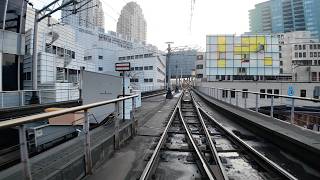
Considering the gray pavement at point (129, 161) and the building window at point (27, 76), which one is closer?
the gray pavement at point (129, 161)

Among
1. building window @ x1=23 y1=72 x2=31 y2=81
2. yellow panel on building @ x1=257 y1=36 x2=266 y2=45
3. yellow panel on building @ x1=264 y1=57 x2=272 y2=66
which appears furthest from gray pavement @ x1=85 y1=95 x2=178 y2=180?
yellow panel on building @ x1=257 y1=36 x2=266 y2=45

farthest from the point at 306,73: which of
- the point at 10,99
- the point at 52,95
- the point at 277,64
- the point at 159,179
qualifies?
the point at 159,179

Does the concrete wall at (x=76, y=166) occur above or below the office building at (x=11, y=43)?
below

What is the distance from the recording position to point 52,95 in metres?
26.2

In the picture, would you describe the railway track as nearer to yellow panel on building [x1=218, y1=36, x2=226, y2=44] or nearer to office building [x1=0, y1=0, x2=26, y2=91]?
office building [x1=0, y1=0, x2=26, y2=91]

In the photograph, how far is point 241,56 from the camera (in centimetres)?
6284

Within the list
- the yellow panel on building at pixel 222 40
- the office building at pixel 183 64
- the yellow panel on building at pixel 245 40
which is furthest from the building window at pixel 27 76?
the office building at pixel 183 64

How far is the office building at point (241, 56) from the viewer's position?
62250 mm

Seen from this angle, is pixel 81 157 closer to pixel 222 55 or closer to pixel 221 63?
pixel 221 63

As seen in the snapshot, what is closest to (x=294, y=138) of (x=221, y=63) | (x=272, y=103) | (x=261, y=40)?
(x=272, y=103)

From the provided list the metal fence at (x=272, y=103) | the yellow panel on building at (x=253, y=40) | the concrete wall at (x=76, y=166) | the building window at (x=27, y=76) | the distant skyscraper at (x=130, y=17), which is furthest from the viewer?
the yellow panel on building at (x=253, y=40)

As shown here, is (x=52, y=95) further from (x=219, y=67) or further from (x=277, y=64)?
(x=277, y=64)

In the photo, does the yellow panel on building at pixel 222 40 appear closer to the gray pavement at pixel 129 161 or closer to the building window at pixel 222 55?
the building window at pixel 222 55

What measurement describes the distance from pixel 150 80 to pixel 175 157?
81947 mm
